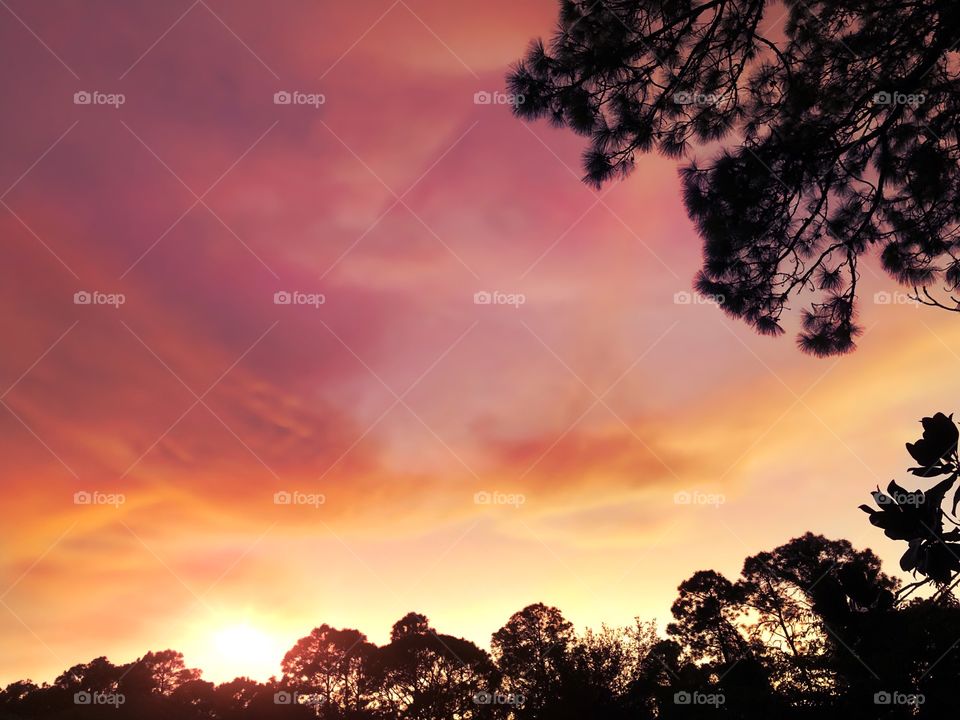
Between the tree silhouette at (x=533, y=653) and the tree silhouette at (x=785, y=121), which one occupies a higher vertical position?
the tree silhouette at (x=785, y=121)

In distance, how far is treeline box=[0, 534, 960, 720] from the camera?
20.6 metres

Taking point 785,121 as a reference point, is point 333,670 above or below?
below

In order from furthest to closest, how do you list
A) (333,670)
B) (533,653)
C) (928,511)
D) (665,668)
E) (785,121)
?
(333,670)
(533,653)
(665,668)
(785,121)
(928,511)

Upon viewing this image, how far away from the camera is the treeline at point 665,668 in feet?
67.7

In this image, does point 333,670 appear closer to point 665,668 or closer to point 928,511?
point 665,668

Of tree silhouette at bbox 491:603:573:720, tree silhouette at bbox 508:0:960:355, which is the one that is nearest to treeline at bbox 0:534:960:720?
tree silhouette at bbox 491:603:573:720

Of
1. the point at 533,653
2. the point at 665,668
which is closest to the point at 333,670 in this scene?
the point at 533,653

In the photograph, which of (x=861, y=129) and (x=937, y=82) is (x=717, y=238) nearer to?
(x=861, y=129)

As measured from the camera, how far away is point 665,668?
35.9m

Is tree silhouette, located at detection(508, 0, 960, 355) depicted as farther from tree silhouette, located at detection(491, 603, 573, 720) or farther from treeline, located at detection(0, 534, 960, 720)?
tree silhouette, located at detection(491, 603, 573, 720)

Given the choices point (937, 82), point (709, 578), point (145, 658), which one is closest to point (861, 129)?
point (937, 82)

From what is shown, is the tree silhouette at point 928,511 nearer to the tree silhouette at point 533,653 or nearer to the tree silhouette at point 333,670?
the tree silhouette at point 533,653

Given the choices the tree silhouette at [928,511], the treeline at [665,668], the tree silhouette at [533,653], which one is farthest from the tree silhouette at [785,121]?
the tree silhouette at [533,653]

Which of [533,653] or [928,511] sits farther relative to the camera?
[533,653]
